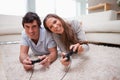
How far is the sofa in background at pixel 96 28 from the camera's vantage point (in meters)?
1.77

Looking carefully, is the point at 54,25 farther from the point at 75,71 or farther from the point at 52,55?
the point at 75,71

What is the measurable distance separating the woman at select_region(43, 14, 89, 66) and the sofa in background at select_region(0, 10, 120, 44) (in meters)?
0.64

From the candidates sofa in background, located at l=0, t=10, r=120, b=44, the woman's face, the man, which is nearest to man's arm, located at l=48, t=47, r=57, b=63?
the man

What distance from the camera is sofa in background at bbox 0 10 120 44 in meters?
1.77

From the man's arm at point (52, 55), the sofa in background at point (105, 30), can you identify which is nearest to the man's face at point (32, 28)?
the man's arm at point (52, 55)

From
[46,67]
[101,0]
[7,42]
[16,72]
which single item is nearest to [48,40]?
[46,67]

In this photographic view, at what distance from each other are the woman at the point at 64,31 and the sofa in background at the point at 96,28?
642 millimetres

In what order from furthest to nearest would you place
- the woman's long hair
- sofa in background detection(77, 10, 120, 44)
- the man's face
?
sofa in background detection(77, 10, 120, 44) < the woman's long hair < the man's face

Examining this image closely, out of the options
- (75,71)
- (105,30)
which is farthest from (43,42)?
(105,30)

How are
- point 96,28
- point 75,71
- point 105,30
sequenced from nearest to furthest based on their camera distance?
point 75,71, point 105,30, point 96,28

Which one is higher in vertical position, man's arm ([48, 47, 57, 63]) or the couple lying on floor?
the couple lying on floor

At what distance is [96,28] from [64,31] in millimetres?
890

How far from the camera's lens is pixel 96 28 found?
1976 mm

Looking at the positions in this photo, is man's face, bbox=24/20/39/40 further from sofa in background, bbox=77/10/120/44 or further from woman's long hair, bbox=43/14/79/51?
sofa in background, bbox=77/10/120/44
